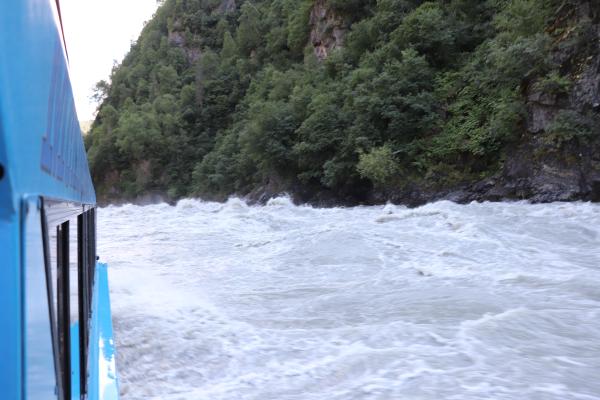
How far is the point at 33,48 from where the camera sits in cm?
83

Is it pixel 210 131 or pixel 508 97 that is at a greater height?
pixel 210 131

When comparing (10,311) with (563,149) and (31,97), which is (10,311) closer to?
(31,97)

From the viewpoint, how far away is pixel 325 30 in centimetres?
2762

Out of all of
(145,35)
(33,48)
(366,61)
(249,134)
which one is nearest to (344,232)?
(33,48)

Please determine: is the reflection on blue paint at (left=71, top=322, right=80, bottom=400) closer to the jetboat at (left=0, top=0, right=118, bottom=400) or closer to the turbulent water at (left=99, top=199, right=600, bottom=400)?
the jetboat at (left=0, top=0, right=118, bottom=400)

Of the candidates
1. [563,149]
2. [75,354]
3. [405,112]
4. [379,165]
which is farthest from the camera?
[405,112]

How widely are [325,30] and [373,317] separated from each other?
25352 mm

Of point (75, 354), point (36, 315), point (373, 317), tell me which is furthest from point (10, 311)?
point (373, 317)

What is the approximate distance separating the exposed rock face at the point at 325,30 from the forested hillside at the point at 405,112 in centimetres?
10

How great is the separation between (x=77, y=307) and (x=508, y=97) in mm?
14995

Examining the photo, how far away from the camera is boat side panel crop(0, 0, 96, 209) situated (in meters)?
0.62

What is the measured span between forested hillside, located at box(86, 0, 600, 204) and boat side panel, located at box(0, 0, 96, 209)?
499 inches

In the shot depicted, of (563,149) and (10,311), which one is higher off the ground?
(563,149)

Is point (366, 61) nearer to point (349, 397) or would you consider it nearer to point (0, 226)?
point (349, 397)
